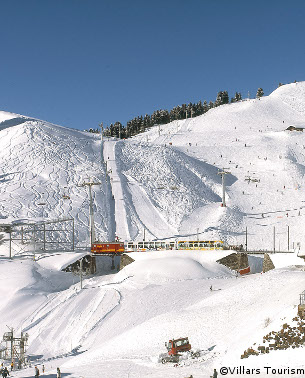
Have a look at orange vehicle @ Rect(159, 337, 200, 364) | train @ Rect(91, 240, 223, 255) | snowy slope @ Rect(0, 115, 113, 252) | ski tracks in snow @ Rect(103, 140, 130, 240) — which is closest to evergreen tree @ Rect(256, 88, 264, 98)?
snowy slope @ Rect(0, 115, 113, 252)

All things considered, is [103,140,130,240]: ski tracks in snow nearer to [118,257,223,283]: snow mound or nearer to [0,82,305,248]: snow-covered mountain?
[0,82,305,248]: snow-covered mountain

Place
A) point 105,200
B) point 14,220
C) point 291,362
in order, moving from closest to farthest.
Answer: point 291,362 → point 14,220 → point 105,200

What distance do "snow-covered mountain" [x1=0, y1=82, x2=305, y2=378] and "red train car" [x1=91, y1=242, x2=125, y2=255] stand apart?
129 inches

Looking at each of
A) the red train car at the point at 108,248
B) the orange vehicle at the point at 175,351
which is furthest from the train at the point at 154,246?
the orange vehicle at the point at 175,351

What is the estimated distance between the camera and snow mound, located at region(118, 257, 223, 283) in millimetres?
50081

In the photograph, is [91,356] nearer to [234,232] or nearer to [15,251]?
[15,251]

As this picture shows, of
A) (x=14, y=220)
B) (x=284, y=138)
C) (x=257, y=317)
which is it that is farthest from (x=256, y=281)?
(x=284, y=138)

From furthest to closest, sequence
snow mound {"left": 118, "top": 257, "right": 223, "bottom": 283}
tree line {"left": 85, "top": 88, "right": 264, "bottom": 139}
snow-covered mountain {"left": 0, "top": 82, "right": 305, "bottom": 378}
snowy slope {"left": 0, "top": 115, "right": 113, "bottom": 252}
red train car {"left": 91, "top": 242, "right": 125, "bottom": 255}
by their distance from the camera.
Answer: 1. tree line {"left": 85, "top": 88, "right": 264, "bottom": 139}
2. snowy slope {"left": 0, "top": 115, "right": 113, "bottom": 252}
3. red train car {"left": 91, "top": 242, "right": 125, "bottom": 255}
4. snow mound {"left": 118, "top": 257, "right": 223, "bottom": 283}
5. snow-covered mountain {"left": 0, "top": 82, "right": 305, "bottom": 378}

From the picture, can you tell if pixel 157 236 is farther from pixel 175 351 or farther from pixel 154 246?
pixel 175 351

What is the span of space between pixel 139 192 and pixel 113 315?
46.5 m

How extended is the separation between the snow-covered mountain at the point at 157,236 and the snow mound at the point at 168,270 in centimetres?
15

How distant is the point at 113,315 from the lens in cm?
4062

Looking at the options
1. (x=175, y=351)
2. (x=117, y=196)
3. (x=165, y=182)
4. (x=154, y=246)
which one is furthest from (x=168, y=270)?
(x=165, y=182)

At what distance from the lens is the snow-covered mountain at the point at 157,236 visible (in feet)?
92.5
